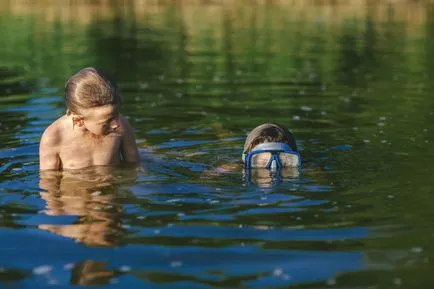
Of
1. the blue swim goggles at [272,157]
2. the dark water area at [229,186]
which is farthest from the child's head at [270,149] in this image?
the dark water area at [229,186]

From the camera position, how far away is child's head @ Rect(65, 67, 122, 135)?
8.70m

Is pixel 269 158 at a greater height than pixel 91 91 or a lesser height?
lesser

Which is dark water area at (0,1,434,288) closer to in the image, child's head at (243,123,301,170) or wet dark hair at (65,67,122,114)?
child's head at (243,123,301,170)

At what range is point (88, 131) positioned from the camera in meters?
9.38

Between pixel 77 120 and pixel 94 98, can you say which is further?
pixel 77 120

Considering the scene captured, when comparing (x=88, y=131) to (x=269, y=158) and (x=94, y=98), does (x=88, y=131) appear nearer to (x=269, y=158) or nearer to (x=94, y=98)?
(x=94, y=98)

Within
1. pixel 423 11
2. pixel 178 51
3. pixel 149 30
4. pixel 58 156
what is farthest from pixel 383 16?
pixel 58 156

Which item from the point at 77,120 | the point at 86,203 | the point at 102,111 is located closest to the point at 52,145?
the point at 77,120

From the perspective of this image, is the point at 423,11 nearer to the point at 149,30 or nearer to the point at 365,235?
the point at 149,30

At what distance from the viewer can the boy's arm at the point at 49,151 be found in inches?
369

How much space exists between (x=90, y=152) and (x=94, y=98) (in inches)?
42.5

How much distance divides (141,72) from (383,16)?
63.5 ft

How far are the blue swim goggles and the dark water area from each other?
19 centimetres

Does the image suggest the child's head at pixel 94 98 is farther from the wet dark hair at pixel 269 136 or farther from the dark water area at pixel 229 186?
the wet dark hair at pixel 269 136
